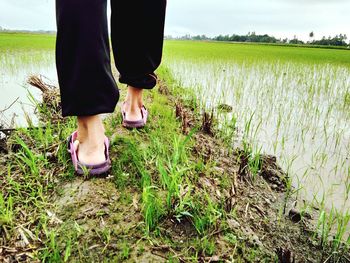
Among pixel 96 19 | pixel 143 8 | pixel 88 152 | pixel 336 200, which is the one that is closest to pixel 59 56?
pixel 96 19

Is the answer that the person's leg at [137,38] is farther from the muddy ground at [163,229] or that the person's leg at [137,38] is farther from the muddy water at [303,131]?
the muddy water at [303,131]

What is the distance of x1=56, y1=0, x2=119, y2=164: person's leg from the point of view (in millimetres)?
975

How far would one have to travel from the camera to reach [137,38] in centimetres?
139

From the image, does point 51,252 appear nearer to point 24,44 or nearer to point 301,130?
point 301,130

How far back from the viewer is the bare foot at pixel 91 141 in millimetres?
1131

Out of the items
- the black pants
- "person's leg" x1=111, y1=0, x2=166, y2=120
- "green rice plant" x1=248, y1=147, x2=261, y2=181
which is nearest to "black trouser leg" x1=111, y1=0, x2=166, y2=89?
"person's leg" x1=111, y1=0, x2=166, y2=120

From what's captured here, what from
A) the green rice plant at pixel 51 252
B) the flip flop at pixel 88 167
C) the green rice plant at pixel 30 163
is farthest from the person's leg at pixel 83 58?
the green rice plant at pixel 51 252

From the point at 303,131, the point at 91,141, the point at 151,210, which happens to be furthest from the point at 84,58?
the point at 303,131

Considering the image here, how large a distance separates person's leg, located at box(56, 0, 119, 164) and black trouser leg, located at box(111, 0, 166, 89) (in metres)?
0.34

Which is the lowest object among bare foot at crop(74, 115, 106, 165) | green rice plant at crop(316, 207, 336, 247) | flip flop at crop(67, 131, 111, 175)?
green rice plant at crop(316, 207, 336, 247)

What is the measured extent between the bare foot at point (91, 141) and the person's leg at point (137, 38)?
1.33 feet

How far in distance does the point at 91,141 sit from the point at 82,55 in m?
0.33

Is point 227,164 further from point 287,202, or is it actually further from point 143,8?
point 143,8

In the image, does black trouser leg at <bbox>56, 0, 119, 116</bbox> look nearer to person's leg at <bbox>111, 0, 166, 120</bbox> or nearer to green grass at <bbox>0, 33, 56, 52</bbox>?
person's leg at <bbox>111, 0, 166, 120</bbox>
